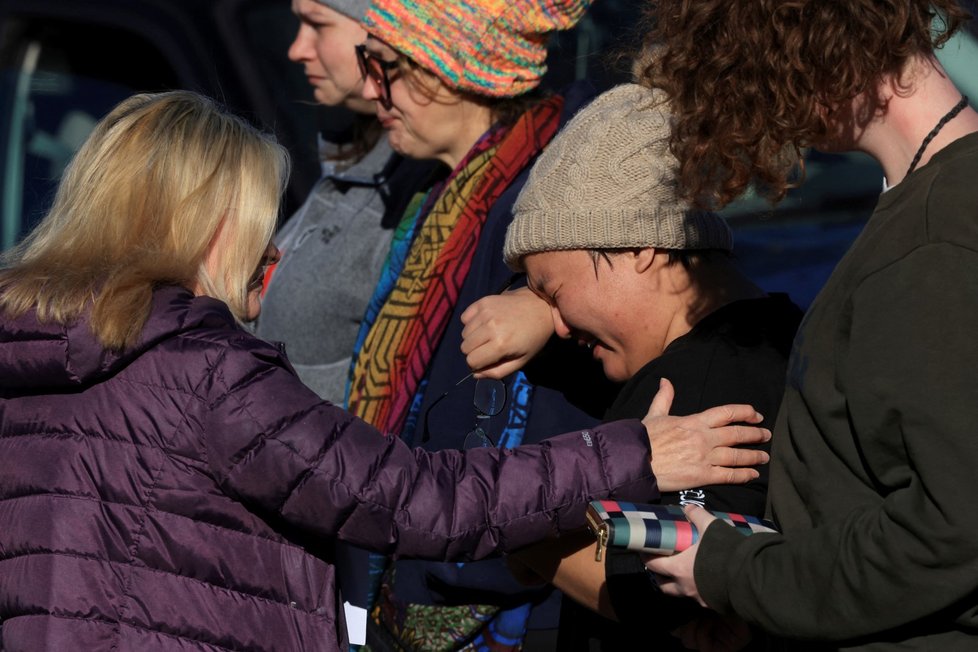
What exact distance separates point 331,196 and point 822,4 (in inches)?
87.7

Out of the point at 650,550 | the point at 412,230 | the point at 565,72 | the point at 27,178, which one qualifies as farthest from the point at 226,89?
the point at 650,550

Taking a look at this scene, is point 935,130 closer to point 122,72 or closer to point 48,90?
point 122,72

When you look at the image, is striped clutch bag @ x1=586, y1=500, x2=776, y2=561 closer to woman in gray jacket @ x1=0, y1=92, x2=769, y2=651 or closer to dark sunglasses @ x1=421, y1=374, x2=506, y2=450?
woman in gray jacket @ x1=0, y1=92, x2=769, y2=651

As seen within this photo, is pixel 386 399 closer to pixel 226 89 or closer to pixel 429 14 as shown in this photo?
pixel 429 14

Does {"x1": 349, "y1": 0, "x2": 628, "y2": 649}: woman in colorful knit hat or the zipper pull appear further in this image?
{"x1": 349, "y1": 0, "x2": 628, "y2": 649}: woman in colorful knit hat

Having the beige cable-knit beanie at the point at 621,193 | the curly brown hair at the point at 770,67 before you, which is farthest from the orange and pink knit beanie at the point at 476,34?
the curly brown hair at the point at 770,67

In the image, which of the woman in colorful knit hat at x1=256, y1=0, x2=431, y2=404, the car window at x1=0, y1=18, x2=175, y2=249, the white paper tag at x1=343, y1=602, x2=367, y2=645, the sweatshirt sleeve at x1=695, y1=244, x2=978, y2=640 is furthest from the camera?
the car window at x1=0, y1=18, x2=175, y2=249

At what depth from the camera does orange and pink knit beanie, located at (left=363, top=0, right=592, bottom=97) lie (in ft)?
9.42

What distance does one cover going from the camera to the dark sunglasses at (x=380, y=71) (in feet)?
9.80

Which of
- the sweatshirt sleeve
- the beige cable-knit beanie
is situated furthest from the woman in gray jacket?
the sweatshirt sleeve

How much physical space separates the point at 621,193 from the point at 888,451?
0.75 metres

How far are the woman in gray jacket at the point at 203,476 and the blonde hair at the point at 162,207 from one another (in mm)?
19

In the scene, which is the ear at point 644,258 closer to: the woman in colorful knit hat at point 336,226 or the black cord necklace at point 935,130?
the black cord necklace at point 935,130

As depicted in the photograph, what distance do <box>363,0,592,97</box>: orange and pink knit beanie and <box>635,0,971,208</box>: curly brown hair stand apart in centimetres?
120
